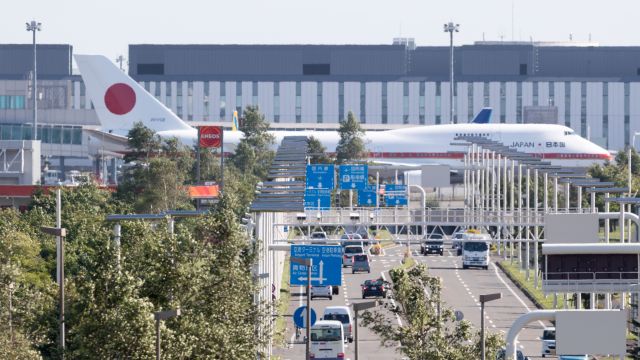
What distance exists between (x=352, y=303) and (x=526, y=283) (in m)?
16.8

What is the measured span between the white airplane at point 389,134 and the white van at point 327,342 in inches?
3961

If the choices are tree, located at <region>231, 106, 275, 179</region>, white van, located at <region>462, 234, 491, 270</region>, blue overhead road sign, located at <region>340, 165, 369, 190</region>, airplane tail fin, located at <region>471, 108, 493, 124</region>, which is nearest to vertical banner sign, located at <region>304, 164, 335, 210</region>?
blue overhead road sign, located at <region>340, 165, 369, 190</region>

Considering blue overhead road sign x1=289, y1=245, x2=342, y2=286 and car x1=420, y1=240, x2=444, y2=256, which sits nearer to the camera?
blue overhead road sign x1=289, y1=245, x2=342, y2=286

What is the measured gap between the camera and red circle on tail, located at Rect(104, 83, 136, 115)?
612ft

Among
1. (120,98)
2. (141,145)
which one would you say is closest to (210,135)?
(141,145)

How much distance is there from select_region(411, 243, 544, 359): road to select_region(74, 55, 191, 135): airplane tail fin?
66610mm

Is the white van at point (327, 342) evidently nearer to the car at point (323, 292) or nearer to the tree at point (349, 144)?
the car at point (323, 292)

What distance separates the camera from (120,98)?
187m

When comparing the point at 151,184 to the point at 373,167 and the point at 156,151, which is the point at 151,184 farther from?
the point at 373,167

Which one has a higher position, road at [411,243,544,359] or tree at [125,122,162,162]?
tree at [125,122,162,162]

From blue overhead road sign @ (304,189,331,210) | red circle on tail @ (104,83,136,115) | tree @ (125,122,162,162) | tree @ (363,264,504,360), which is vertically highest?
red circle on tail @ (104,83,136,115)

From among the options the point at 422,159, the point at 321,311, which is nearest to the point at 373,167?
the point at 422,159

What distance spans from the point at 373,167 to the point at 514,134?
61.6 ft

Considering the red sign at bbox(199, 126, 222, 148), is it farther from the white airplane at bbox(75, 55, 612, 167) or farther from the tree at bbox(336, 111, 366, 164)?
the tree at bbox(336, 111, 366, 164)
